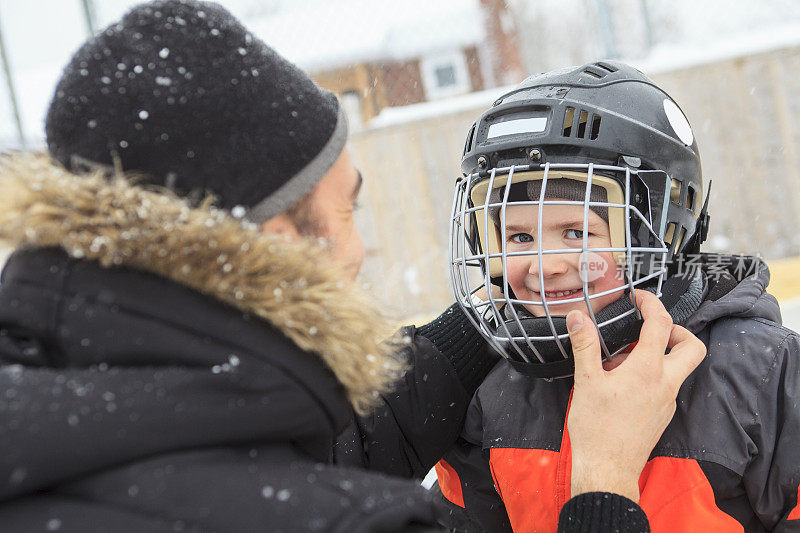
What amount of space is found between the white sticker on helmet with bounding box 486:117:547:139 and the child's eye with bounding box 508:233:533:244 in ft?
0.83

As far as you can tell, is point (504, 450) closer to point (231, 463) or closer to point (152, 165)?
point (231, 463)

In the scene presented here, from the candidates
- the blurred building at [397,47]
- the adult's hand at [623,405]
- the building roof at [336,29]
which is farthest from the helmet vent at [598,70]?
the blurred building at [397,47]

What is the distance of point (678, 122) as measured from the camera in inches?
73.4

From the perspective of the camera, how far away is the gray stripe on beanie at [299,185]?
1082 millimetres

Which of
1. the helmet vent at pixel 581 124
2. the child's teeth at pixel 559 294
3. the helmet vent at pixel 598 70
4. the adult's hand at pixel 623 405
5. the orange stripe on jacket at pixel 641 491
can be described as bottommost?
the orange stripe on jacket at pixel 641 491

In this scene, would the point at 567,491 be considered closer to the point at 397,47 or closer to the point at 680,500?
the point at 680,500

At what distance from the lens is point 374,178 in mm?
5449

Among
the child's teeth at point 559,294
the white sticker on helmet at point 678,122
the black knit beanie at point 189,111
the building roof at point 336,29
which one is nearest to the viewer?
the black knit beanie at point 189,111

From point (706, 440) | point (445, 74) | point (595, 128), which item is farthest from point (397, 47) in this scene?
point (706, 440)

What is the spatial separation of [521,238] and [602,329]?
1.05ft

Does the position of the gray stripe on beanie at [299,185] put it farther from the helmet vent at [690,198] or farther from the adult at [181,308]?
the helmet vent at [690,198]

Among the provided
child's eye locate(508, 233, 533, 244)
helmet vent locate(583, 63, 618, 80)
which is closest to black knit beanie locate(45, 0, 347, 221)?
child's eye locate(508, 233, 533, 244)

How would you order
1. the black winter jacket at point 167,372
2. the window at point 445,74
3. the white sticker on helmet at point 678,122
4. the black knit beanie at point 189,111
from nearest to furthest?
the black winter jacket at point 167,372
the black knit beanie at point 189,111
the white sticker on helmet at point 678,122
the window at point 445,74

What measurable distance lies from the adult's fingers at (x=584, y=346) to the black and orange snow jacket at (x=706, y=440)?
0.78 feet
